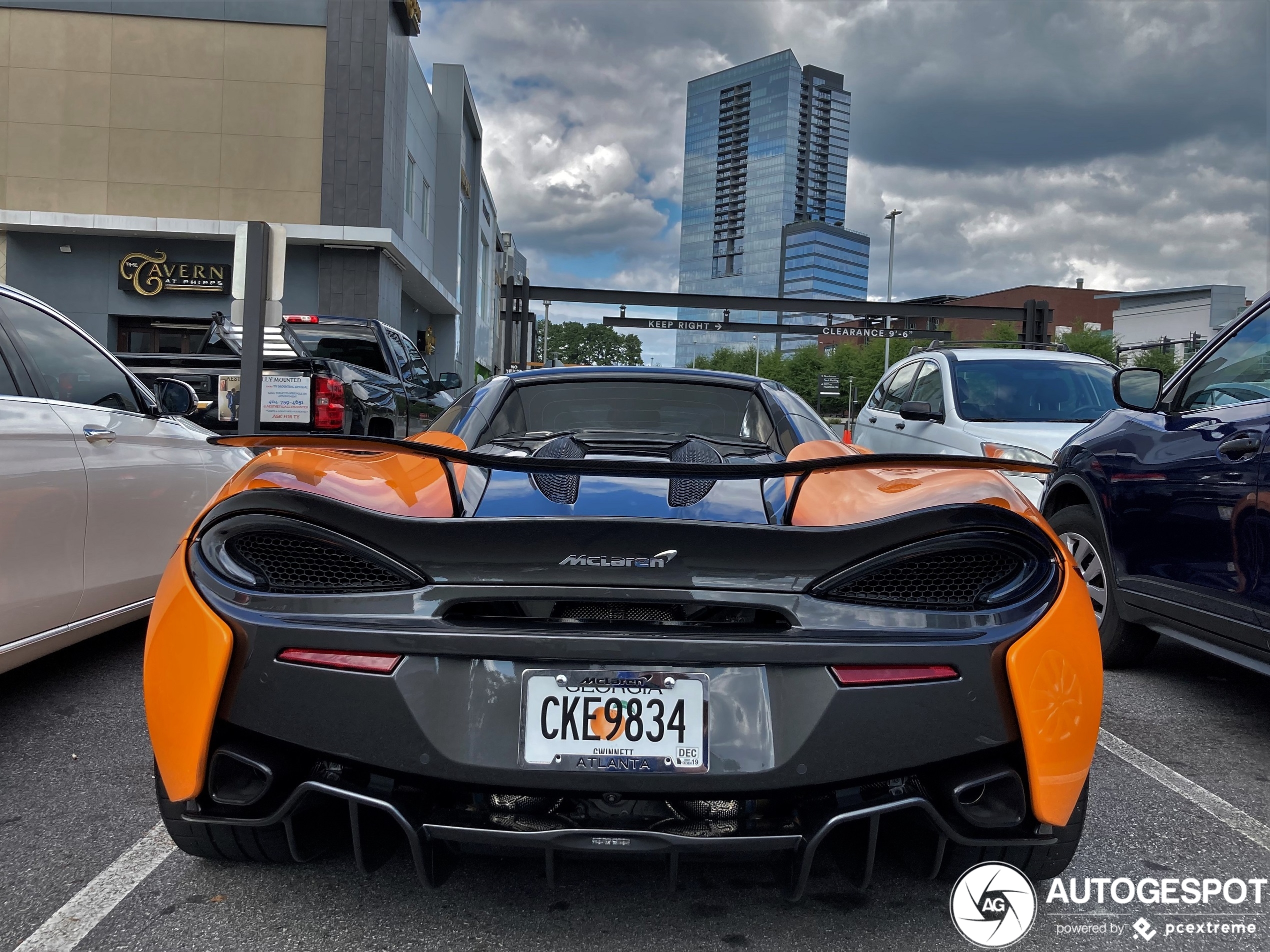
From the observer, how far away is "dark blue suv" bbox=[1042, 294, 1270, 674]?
3.38m

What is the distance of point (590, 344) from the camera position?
408ft

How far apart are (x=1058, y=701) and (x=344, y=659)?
1.42m

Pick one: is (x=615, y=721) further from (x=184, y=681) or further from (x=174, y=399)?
(x=174, y=399)


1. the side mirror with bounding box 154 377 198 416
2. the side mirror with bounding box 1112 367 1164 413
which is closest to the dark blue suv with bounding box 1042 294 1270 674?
the side mirror with bounding box 1112 367 1164 413

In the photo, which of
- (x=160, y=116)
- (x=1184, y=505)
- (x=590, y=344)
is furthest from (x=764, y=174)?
(x=1184, y=505)

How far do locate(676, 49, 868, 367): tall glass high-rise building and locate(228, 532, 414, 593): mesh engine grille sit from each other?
16087 cm

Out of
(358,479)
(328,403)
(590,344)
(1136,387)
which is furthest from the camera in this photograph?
(590,344)

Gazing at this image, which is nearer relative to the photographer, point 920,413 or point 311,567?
point 311,567

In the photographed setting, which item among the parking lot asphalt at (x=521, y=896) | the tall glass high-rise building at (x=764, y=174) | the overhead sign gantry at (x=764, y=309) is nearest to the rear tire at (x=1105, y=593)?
the parking lot asphalt at (x=521, y=896)

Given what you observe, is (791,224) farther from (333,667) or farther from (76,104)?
Result: (333,667)

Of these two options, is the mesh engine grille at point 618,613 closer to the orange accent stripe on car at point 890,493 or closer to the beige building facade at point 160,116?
the orange accent stripe on car at point 890,493

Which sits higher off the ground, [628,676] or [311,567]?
[311,567]

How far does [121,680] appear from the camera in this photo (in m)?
4.12

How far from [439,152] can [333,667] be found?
3391cm
